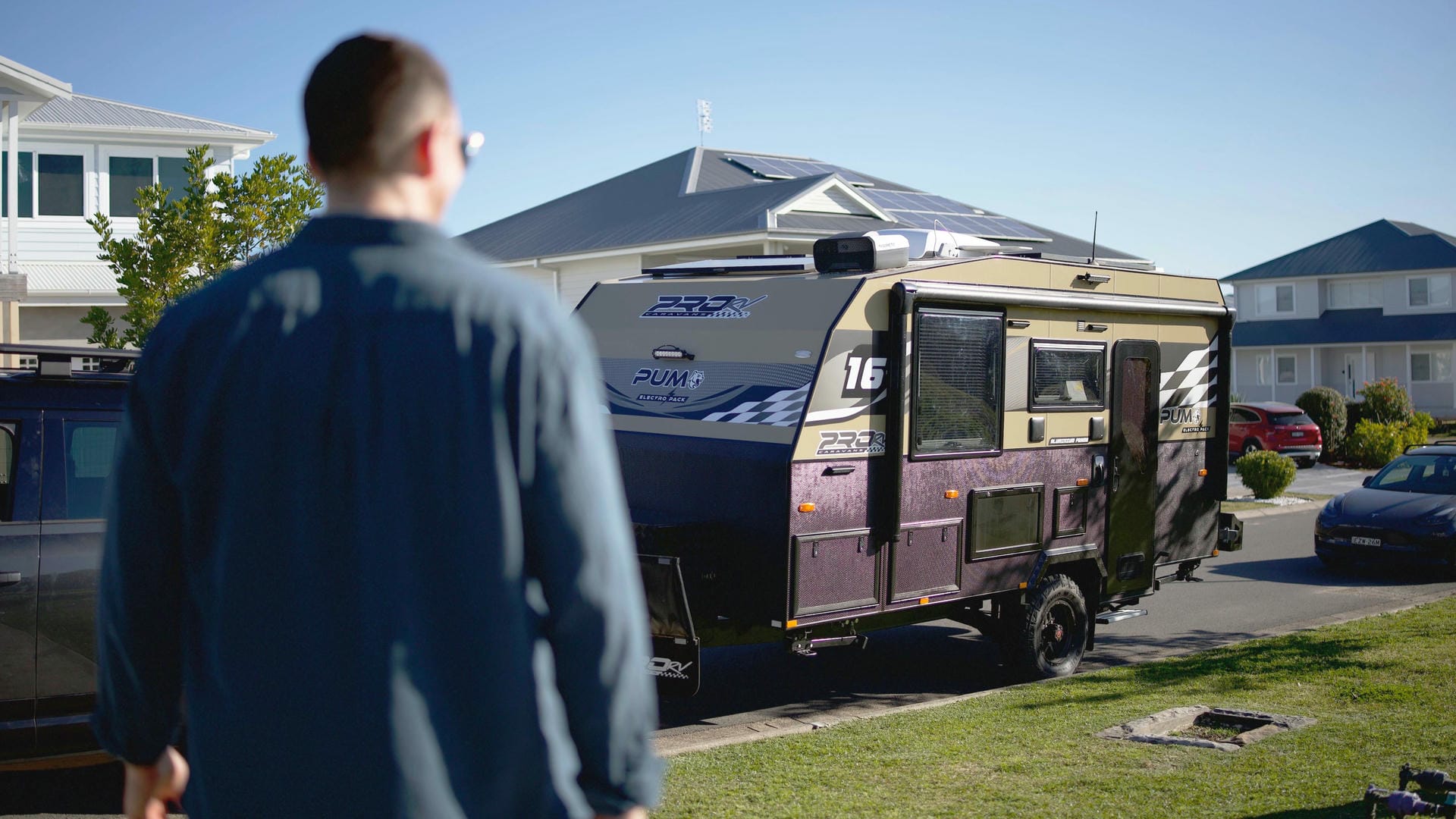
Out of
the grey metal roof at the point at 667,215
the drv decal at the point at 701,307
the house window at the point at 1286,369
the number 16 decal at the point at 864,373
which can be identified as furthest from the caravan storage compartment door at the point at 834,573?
the house window at the point at 1286,369

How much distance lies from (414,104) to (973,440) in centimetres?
746

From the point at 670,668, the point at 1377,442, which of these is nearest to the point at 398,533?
the point at 670,668

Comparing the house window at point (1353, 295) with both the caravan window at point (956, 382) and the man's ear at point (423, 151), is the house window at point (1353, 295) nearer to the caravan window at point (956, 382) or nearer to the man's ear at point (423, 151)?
the caravan window at point (956, 382)

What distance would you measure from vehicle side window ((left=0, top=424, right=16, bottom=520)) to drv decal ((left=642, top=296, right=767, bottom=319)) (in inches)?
171

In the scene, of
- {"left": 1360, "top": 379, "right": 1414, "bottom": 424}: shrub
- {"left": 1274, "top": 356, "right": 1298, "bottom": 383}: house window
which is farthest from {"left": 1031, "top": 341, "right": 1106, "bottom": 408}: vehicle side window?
{"left": 1274, "top": 356, "right": 1298, "bottom": 383}: house window

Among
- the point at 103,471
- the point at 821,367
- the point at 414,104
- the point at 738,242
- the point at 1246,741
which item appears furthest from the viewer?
the point at 738,242

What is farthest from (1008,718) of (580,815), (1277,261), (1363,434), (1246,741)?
(1277,261)

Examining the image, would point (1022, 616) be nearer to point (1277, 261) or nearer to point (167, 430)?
point (167, 430)

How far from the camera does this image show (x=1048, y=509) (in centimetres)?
965

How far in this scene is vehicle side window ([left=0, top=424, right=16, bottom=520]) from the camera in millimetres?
5793

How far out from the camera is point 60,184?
75.7 feet

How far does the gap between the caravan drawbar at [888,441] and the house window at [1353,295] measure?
46.3 metres

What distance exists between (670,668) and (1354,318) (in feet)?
168

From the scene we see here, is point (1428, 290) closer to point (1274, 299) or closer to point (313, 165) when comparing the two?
point (1274, 299)
